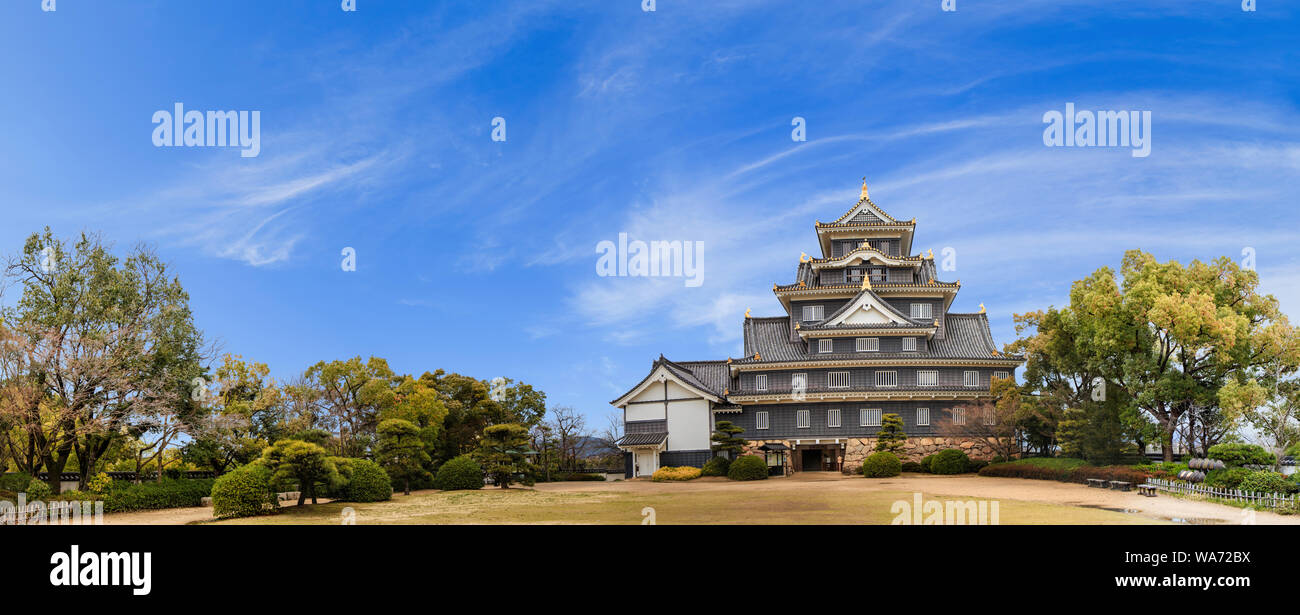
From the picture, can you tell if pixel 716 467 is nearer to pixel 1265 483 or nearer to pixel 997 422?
pixel 997 422

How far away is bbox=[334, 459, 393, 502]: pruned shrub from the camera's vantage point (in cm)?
2289

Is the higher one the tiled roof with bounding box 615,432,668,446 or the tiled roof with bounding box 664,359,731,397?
the tiled roof with bounding box 664,359,731,397

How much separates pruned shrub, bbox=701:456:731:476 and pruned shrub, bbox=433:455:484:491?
40.0ft

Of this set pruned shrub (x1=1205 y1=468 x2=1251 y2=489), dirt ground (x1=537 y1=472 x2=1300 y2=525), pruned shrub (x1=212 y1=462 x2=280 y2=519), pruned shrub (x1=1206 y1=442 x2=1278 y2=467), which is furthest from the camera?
pruned shrub (x1=1206 y1=442 x2=1278 y2=467)

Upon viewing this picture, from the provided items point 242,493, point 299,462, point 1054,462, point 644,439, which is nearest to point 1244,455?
point 1054,462

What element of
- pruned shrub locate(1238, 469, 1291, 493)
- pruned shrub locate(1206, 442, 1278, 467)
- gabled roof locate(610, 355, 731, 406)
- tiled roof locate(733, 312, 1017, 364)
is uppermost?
tiled roof locate(733, 312, 1017, 364)

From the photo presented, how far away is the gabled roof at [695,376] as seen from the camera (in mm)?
40531

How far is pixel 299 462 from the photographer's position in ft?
66.3

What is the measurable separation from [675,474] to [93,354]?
22.9 m

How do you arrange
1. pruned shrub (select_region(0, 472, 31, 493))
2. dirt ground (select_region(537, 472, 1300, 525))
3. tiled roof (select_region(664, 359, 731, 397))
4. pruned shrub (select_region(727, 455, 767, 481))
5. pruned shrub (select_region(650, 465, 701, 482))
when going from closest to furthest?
dirt ground (select_region(537, 472, 1300, 525)) < pruned shrub (select_region(0, 472, 31, 493)) < pruned shrub (select_region(727, 455, 767, 481)) < pruned shrub (select_region(650, 465, 701, 482)) < tiled roof (select_region(664, 359, 731, 397))

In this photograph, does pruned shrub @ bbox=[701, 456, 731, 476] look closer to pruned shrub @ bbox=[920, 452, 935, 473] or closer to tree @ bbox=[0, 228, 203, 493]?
pruned shrub @ bbox=[920, 452, 935, 473]

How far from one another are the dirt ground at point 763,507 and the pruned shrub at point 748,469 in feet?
22.8

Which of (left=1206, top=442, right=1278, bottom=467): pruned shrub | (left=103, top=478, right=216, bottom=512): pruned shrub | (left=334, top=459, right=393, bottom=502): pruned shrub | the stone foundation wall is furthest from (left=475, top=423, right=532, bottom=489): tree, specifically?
(left=1206, top=442, right=1278, bottom=467): pruned shrub

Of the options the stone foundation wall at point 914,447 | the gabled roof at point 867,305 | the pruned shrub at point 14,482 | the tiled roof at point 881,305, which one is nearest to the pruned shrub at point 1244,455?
the stone foundation wall at point 914,447
